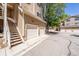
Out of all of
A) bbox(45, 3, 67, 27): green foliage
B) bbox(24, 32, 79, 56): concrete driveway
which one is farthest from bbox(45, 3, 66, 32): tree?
bbox(24, 32, 79, 56): concrete driveway

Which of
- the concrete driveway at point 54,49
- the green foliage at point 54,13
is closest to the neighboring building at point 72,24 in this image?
the green foliage at point 54,13

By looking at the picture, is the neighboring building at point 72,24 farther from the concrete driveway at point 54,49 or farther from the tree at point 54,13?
the concrete driveway at point 54,49

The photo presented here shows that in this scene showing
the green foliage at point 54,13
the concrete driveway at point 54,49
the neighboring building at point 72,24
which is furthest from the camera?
the neighboring building at point 72,24

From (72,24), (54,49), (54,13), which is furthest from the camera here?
(72,24)

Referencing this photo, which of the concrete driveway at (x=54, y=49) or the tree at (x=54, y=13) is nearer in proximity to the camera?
the concrete driveway at (x=54, y=49)

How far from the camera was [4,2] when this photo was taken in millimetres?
11375

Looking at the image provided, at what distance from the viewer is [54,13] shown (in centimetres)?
3509

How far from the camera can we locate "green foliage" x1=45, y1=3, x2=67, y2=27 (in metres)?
34.9

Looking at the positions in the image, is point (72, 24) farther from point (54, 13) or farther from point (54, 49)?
point (54, 49)

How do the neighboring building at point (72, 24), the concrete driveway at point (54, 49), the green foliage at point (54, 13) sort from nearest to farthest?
the concrete driveway at point (54, 49) < the green foliage at point (54, 13) < the neighboring building at point (72, 24)

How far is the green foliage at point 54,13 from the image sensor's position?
34875 mm

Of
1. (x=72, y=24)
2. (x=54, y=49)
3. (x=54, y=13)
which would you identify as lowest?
(x=54, y=49)

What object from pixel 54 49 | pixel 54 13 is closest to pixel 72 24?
pixel 54 13

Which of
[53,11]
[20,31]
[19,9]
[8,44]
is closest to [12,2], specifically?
[19,9]
